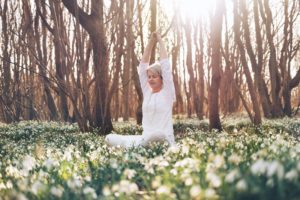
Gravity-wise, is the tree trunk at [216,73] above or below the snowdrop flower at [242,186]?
above

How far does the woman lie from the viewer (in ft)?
26.4

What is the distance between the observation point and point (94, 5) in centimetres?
1280

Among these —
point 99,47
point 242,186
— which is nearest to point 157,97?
point 99,47

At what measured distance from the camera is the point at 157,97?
8.24m

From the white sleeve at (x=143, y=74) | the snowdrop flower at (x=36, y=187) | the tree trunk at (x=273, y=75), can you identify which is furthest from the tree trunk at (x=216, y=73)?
the snowdrop flower at (x=36, y=187)

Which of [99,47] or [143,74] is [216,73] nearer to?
[99,47]

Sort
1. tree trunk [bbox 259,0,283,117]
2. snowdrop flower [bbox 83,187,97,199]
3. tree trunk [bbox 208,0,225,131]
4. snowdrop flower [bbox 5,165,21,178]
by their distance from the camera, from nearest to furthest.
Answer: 1. snowdrop flower [bbox 83,187,97,199]
2. snowdrop flower [bbox 5,165,21,178]
3. tree trunk [bbox 208,0,225,131]
4. tree trunk [bbox 259,0,283,117]

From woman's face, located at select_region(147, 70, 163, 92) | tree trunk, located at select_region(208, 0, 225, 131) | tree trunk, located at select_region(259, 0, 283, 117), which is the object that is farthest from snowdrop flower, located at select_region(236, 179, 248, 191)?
tree trunk, located at select_region(259, 0, 283, 117)

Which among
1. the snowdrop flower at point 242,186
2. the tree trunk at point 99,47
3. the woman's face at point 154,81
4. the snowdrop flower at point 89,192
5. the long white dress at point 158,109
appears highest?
the tree trunk at point 99,47

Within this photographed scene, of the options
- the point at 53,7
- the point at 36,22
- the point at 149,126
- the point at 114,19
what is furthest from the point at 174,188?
the point at 36,22

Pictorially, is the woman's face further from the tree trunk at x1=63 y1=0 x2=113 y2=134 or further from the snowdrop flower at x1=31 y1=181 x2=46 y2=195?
the snowdrop flower at x1=31 y1=181 x2=46 y2=195

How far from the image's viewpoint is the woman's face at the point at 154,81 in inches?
320

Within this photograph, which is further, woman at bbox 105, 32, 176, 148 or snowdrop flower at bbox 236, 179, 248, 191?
woman at bbox 105, 32, 176, 148

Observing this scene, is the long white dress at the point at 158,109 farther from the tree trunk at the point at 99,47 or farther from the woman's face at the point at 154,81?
the tree trunk at the point at 99,47
